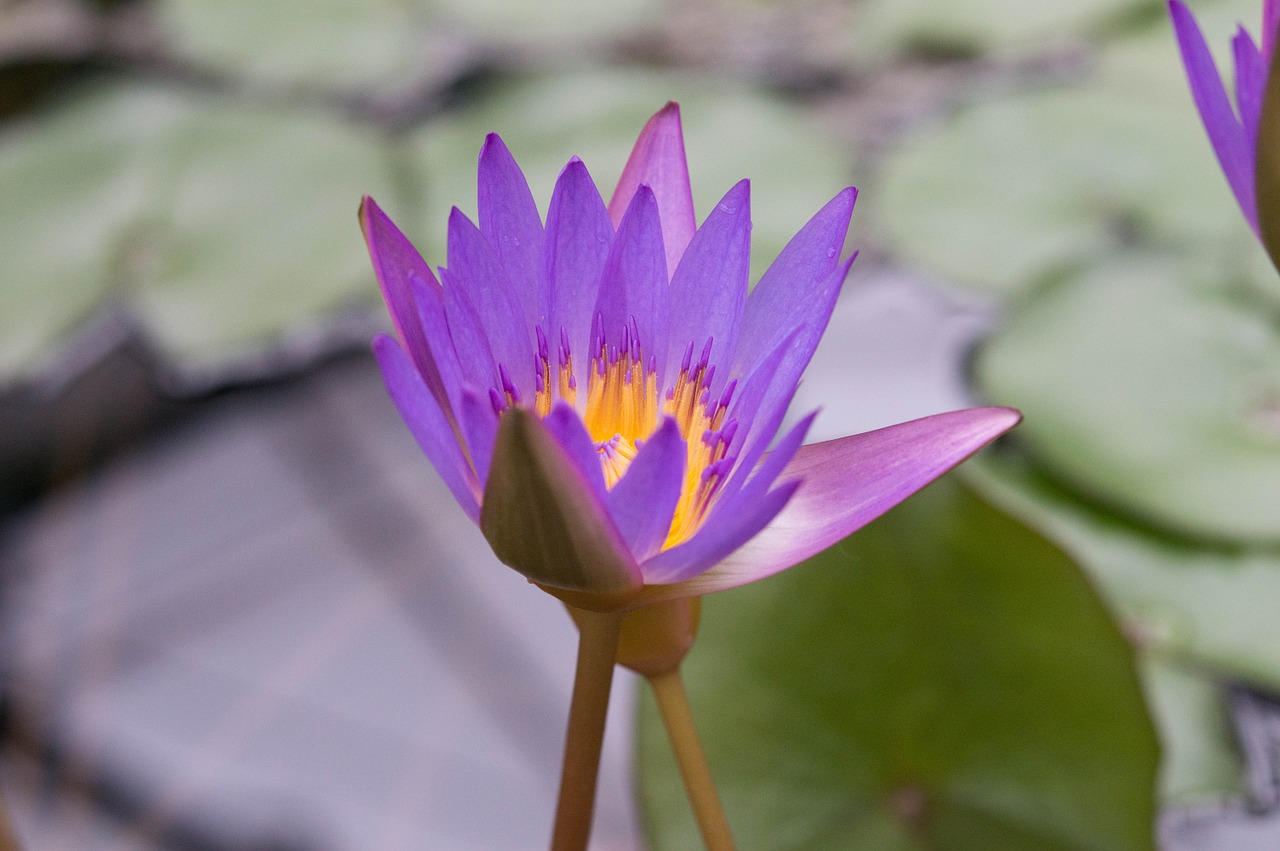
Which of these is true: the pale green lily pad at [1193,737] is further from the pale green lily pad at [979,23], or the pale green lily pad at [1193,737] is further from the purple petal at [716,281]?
the pale green lily pad at [979,23]

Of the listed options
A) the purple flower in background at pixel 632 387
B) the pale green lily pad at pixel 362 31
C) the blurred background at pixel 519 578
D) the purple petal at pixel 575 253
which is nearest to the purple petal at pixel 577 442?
the purple flower in background at pixel 632 387

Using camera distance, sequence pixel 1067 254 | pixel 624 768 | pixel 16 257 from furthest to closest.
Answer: pixel 16 257 → pixel 1067 254 → pixel 624 768

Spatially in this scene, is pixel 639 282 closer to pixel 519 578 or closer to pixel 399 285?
pixel 399 285

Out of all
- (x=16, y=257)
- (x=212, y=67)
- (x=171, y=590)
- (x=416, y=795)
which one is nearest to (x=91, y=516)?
(x=171, y=590)

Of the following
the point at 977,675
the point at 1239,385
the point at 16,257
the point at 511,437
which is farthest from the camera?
the point at 16,257

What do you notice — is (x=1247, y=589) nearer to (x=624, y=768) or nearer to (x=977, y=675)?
(x=977, y=675)
